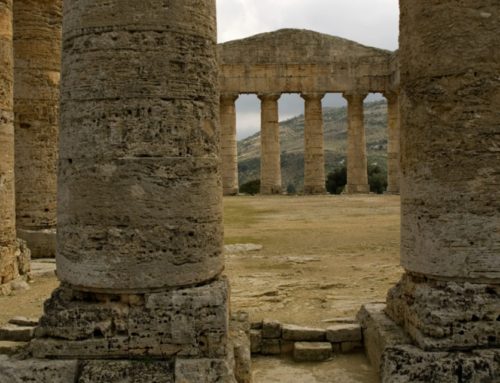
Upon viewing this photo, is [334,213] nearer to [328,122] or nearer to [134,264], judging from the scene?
[134,264]

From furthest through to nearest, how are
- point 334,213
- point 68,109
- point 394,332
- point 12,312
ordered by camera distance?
point 334,213, point 12,312, point 394,332, point 68,109

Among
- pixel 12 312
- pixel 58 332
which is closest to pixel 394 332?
pixel 58 332

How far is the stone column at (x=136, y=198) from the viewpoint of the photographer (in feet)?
20.2

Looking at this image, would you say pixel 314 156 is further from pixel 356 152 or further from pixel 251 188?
pixel 251 188

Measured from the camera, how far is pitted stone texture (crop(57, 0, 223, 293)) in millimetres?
6215

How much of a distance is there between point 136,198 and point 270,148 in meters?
29.3

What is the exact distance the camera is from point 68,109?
6.53 m

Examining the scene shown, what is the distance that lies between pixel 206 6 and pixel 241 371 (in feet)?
12.9

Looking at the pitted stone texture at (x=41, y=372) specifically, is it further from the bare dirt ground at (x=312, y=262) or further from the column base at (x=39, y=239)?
the column base at (x=39, y=239)

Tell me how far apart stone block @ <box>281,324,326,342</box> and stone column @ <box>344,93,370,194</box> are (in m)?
27.2

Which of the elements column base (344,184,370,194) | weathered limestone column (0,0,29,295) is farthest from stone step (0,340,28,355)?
column base (344,184,370,194)

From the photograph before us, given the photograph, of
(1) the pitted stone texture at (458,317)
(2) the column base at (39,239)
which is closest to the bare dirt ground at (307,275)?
(1) the pitted stone texture at (458,317)

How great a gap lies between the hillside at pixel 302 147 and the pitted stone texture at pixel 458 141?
190ft

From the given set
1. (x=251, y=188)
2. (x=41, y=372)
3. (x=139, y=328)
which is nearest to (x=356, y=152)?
(x=251, y=188)
